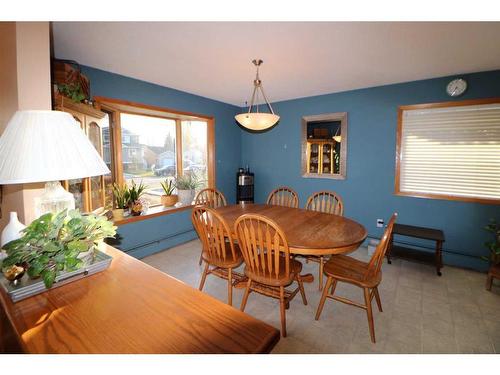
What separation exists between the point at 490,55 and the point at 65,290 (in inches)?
146

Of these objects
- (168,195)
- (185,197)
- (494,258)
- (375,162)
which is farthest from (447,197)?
(168,195)

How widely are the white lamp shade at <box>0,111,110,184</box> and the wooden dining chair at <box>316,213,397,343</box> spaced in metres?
1.79

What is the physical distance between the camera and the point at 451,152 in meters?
3.10

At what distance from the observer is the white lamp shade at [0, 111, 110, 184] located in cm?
84

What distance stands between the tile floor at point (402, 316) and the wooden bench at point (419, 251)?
139mm

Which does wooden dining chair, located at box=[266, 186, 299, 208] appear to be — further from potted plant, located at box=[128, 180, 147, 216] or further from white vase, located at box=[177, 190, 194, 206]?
potted plant, located at box=[128, 180, 147, 216]

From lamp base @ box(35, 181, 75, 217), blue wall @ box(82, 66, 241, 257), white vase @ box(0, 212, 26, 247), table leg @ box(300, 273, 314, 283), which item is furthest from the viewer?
blue wall @ box(82, 66, 241, 257)

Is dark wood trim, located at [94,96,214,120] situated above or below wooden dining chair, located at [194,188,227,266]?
above

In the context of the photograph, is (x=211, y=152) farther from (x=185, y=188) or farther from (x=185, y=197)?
(x=185, y=197)

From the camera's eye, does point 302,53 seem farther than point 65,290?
Yes

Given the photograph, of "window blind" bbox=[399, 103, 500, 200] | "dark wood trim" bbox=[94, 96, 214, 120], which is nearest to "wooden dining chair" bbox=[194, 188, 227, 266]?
"dark wood trim" bbox=[94, 96, 214, 120]
